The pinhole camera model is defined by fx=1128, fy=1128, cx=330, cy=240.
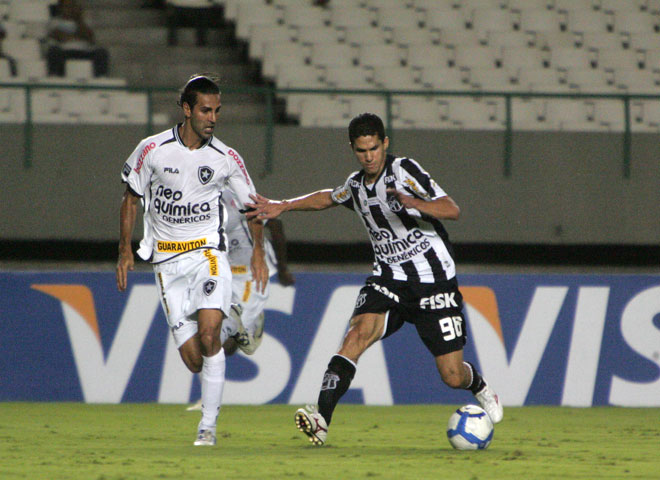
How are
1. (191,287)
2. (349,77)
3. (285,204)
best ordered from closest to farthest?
(191,287) → (285,204) → (349,77)

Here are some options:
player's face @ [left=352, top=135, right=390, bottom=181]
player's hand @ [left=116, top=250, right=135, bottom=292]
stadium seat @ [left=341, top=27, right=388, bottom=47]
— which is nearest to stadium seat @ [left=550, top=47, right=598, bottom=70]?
stadium seat @ [left=341, top=27, right=388, bottom=47]

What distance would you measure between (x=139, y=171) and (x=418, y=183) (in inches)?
69.4

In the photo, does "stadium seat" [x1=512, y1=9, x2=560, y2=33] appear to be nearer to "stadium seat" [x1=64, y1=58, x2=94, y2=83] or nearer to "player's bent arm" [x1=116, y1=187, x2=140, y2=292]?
"stadium seat" [x1=64, y1=58, x2=94, y2=83]

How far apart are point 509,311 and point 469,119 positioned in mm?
3885

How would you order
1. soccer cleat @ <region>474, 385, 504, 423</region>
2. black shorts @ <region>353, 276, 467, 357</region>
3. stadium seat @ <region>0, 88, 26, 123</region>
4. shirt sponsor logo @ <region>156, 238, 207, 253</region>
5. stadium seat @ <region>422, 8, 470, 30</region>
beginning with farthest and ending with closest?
stadium seat @ <region>422, 8, 470, 30</region> → stadium seat @ <region>0, 88, 26, 123</region> → soccer cleat @ <region>474, 385, 504, 423</region> → shirt sponsor logo @ <region>156, 238, 207, 253</region> → black shorts @ <region>353, 276, 467, 357</region>

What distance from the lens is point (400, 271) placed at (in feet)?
23.0

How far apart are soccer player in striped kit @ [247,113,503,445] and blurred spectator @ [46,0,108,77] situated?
803 centimetres

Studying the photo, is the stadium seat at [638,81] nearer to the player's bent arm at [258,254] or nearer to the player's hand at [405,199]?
the player's bent arm at [258,254]

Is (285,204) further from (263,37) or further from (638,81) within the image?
(638,81)

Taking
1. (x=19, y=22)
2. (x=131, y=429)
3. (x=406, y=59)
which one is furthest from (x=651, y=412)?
(x=19, y=22)

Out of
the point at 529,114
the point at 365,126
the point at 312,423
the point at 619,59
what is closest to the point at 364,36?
the point at 529,114

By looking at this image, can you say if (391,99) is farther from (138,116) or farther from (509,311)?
(509,311)

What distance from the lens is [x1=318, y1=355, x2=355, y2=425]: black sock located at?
6.62 m

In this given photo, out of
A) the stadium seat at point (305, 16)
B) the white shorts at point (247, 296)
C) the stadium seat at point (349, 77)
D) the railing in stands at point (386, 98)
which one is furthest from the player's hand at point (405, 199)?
the stadium seat at point (305, 16)
